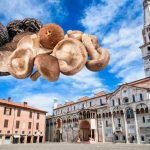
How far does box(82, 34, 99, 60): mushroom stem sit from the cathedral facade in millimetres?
40984

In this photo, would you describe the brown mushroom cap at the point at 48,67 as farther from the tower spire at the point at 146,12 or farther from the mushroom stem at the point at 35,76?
the tower spire at the point at 146,12

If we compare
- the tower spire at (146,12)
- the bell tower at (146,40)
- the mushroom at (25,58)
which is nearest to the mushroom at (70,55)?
the mushroom at (25,58)

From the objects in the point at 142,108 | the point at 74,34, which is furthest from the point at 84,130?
the point at 74,34

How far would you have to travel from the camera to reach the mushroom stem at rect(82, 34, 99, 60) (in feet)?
4.21

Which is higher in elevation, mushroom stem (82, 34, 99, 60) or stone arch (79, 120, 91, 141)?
mushroom stem (82, 34, 99, 60)

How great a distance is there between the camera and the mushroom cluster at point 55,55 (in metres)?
1.17

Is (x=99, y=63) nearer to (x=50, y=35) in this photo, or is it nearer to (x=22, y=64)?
(x=50, y=35)

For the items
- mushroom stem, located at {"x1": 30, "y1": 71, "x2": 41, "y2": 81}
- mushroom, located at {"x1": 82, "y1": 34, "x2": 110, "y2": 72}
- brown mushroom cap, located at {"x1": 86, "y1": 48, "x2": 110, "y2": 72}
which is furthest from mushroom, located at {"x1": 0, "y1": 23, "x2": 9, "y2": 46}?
brown mushroom cap, located at {"x1": 86, "y1": 48, "x2": 110, "y2": 72}

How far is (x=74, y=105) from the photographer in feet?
204

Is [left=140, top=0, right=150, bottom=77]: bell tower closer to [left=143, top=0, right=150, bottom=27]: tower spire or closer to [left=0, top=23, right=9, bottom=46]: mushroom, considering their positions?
[left=143, top=0, right=150, bottom=27]: tower spire

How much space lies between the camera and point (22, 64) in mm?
1300

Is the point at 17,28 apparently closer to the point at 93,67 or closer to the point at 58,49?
the point at 58,49

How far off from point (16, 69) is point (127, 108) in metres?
44.6

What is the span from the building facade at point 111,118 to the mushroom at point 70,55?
135ft
